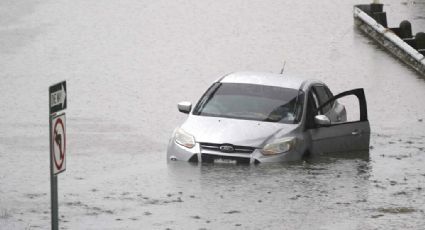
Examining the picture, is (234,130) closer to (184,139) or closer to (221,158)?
(221,158)

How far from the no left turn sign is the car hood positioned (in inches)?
252

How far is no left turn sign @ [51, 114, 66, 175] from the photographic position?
1288 centimetres

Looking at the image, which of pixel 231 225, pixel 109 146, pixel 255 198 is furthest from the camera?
pixel 109 146

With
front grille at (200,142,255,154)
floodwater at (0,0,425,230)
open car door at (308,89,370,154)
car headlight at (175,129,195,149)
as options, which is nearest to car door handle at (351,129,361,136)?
open car door at (308,89,370,154)

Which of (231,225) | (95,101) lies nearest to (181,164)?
(231,225)

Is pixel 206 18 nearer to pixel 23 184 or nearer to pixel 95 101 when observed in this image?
pixel 95 101

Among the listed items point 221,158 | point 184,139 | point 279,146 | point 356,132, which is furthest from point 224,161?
point 356,132

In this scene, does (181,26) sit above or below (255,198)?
above

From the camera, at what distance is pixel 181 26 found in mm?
38688

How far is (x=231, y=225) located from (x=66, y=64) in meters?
16.2

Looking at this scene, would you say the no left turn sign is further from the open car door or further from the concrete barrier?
the concrete barrier

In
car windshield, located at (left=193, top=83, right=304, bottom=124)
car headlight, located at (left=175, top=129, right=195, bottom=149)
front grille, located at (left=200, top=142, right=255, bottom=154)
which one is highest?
car windshield, located at (left=193, top=83, right=304, bottom=124)

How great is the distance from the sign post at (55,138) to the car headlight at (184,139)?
642 centimetres

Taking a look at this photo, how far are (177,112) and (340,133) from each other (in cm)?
529
